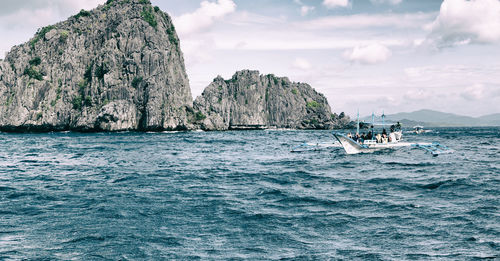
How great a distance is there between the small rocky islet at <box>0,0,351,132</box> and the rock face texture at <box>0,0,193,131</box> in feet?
1.14

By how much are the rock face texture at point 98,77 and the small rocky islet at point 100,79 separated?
0.35 m

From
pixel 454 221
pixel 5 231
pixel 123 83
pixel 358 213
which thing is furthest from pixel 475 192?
pixel 123 83

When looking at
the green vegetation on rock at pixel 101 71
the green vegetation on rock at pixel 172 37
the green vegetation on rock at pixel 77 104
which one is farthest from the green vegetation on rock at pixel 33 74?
the green vegetation on rock at pixel 172 37

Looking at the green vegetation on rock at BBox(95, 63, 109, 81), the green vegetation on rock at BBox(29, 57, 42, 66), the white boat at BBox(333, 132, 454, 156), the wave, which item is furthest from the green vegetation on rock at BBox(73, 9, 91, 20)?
the wave

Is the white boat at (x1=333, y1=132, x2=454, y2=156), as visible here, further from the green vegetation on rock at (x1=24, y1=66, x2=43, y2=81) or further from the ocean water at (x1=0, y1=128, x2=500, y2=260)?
the green vegetation on rock at (x1=24, y1=66, x2=43, y2=81)

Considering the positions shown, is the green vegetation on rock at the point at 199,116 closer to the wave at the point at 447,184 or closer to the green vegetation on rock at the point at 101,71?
the green vegetation on rock at the point at 101,71

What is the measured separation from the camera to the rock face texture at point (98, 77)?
14612 centimetres

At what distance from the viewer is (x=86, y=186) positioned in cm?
2427

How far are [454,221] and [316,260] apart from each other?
7877mm

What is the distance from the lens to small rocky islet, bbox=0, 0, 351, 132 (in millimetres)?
146125

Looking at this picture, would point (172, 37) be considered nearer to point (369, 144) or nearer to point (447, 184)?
point (369, 144)

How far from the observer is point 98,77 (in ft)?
516

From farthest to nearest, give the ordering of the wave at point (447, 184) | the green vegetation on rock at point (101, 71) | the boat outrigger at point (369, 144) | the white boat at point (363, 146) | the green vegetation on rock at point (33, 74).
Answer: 1. the green vegetation on rock at point (33, 74)
2. the green vegetation on rock at point (101, 71)
3. the boat outrigger at point (369, 144)
4. the white boat at point (363, 146)
5. the wave at point (447, 184)

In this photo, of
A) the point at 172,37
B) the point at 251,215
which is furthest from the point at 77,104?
the point at 251,215
